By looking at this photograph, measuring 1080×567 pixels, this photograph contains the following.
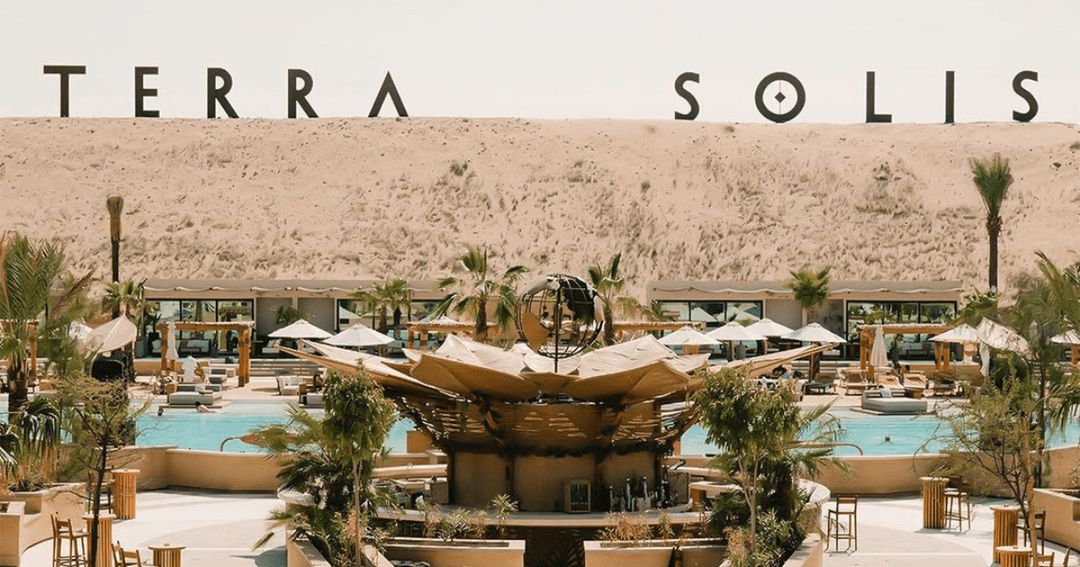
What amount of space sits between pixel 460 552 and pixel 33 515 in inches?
262

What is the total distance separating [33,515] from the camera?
66.6 ft

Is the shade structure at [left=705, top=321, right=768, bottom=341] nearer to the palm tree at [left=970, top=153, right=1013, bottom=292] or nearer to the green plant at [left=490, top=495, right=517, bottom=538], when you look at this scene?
the palm tree at [left=970, top=153, right=1013, bottom=292]

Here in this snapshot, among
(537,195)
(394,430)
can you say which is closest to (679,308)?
(394,430)

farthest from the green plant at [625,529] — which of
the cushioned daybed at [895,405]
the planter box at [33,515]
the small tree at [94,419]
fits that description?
the cushioned daybed at [895,405]

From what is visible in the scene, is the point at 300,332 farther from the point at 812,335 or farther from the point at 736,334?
the point at 812,335

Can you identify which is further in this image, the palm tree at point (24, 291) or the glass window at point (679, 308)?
the glass window at point (679, 308)

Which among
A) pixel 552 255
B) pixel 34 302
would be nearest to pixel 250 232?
pixel 552 255

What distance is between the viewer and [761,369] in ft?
64.4

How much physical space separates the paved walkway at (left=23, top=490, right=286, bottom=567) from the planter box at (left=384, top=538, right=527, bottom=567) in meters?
2.22

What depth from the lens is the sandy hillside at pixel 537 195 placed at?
86.1 m

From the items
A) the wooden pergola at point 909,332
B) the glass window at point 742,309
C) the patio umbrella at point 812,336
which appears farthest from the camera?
the glass window at point 742,309

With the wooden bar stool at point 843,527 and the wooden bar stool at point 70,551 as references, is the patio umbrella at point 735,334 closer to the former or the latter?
the wooden bar stool at point 843,527

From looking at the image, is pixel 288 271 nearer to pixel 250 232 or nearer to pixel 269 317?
pixel 250 232

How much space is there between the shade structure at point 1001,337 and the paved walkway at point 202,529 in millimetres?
11452
